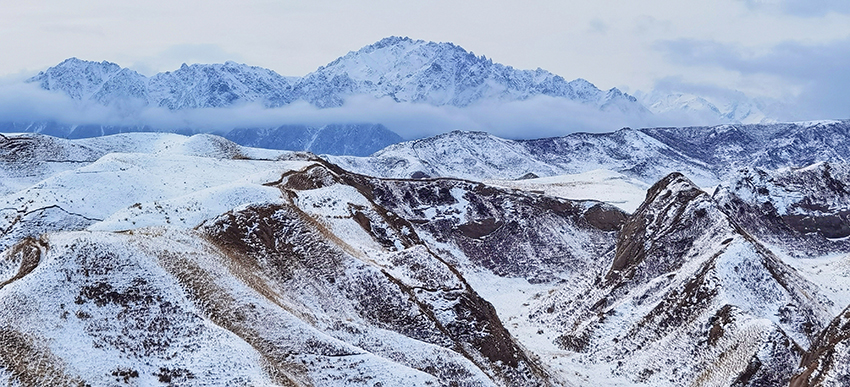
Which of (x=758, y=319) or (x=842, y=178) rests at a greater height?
(x=842, y=178)

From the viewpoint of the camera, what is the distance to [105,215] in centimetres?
6325

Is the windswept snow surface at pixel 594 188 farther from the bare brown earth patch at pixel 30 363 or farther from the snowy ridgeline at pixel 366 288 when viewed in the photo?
the bare brown earth patch at pixel 30 363

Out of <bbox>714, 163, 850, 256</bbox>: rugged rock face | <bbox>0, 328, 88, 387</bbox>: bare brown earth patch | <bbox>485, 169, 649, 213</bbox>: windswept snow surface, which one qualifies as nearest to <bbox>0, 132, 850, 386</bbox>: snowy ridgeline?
<bbox>0, 328, 88, 387</bbox>: bare brown earth patch

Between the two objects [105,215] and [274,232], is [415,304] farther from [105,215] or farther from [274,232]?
[105,215]

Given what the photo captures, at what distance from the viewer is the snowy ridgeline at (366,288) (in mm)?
37750

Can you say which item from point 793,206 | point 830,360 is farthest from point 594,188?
point 830,360

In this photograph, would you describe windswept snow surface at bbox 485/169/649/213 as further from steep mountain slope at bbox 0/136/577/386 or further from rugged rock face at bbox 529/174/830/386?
steep mountain slope at bbox 0/136/577/386

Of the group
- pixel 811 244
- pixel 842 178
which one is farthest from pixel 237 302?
pixel 842 178

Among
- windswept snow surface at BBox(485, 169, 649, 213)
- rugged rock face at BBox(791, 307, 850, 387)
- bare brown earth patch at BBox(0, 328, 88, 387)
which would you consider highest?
rugged rock face at BBox(791, 307, 850, 387)

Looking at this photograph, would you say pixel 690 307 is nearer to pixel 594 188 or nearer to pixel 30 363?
pixel 30 363

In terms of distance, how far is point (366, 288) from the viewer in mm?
51250

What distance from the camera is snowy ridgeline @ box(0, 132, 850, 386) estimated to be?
124 ft

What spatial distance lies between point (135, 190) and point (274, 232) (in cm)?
2089

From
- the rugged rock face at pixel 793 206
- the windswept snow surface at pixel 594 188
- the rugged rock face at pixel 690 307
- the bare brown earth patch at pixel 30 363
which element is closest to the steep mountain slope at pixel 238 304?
the bare brown earth patch at pixel 30 363
